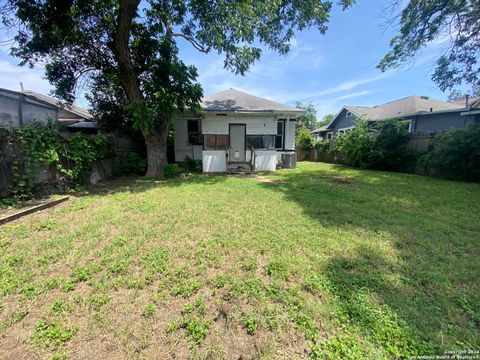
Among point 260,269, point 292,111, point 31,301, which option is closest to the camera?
point 31,301

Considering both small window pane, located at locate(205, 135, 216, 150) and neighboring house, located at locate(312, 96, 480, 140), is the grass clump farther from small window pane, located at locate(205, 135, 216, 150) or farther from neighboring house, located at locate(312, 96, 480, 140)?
neighboring house, located at locate(312, 96, 480, 140)

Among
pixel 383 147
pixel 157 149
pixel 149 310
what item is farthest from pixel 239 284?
pixel 383 147

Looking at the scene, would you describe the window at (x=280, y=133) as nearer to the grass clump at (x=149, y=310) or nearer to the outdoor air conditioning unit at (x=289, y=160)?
the outdoor air conditioning unit at (x=289, y=160)

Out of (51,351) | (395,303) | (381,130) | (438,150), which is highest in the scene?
(381,130)

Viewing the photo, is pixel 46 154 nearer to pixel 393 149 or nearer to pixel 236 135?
pixel 236 135

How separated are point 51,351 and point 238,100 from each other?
12060 millimetres

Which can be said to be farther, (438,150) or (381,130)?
(381,130)

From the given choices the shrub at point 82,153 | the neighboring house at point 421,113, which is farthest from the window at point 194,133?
the neighboring house at point 421,113

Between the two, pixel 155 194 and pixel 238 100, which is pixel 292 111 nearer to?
pixel 238 100

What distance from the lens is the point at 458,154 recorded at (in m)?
7.73

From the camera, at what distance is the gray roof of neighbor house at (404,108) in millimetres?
15788

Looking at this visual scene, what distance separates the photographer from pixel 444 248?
9.94 feet

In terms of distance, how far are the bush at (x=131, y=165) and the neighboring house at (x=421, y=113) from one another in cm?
1349

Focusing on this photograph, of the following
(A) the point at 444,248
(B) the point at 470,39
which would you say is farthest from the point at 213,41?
(B) the point at 470,39
